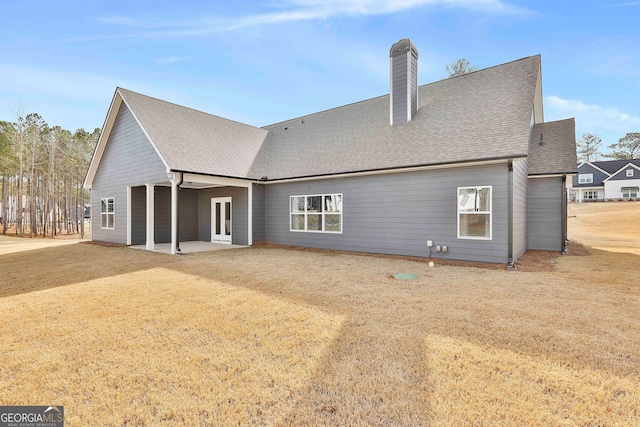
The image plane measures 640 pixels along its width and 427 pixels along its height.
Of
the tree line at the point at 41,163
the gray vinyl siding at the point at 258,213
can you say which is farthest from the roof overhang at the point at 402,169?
the tree line at the point at 41,163

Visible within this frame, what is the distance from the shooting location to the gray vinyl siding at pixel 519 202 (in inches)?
320

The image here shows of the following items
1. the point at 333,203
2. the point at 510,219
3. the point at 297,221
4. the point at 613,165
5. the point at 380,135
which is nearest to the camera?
the point at 510,219

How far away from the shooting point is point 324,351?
→ 2963 millimetres

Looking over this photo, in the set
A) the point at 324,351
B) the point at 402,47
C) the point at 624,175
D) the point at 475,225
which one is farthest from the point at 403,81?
the point at 624,175

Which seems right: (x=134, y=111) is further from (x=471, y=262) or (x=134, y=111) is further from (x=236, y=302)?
(x=471, y=262)

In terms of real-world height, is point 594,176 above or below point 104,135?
above

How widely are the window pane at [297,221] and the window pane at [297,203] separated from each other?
246mm

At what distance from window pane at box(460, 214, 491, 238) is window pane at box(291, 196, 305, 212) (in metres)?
5.91

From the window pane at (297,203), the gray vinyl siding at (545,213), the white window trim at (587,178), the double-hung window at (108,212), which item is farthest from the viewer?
the white window trim at (587,178)

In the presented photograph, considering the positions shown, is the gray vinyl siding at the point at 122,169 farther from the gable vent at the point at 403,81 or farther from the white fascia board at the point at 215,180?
the gable vent at the point at 403,81

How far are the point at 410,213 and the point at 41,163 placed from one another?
2786cm

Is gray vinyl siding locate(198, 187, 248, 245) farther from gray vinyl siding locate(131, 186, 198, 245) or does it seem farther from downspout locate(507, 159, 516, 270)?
downspout locate(507, 159, 516, 270)

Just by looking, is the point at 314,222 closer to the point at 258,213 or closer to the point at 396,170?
the point at 258,213

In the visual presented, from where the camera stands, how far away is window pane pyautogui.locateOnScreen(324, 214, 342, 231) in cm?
1078
